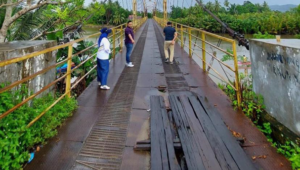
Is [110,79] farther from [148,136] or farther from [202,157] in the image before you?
[202,157]

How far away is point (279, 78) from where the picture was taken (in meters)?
3.00

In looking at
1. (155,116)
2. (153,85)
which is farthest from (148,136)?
(153,85)

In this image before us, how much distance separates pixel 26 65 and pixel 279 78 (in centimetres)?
304

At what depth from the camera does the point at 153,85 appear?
5035 mm

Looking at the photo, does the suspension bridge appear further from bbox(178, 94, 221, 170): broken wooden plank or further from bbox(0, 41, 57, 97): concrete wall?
bbox(0, 41, 57, 97): concrete wall

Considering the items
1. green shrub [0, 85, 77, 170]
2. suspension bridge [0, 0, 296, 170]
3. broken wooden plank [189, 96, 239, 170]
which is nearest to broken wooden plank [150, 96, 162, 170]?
suspension bridge [0, 0, 296, 170]

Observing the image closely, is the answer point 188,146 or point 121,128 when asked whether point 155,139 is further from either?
point 121,128

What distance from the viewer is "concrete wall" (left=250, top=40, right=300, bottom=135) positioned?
2.65 metres

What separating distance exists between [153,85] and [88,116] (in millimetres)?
1877

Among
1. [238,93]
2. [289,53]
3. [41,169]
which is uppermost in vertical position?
[289,53]

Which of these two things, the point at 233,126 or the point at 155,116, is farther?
the point at 155,116

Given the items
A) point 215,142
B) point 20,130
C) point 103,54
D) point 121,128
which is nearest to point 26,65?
point 20,130

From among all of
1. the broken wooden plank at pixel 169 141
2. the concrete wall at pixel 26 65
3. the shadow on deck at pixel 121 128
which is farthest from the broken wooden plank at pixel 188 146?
the concrete wall at pixel 26 65

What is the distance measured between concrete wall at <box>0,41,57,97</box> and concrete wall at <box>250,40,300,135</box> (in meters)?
2.98
